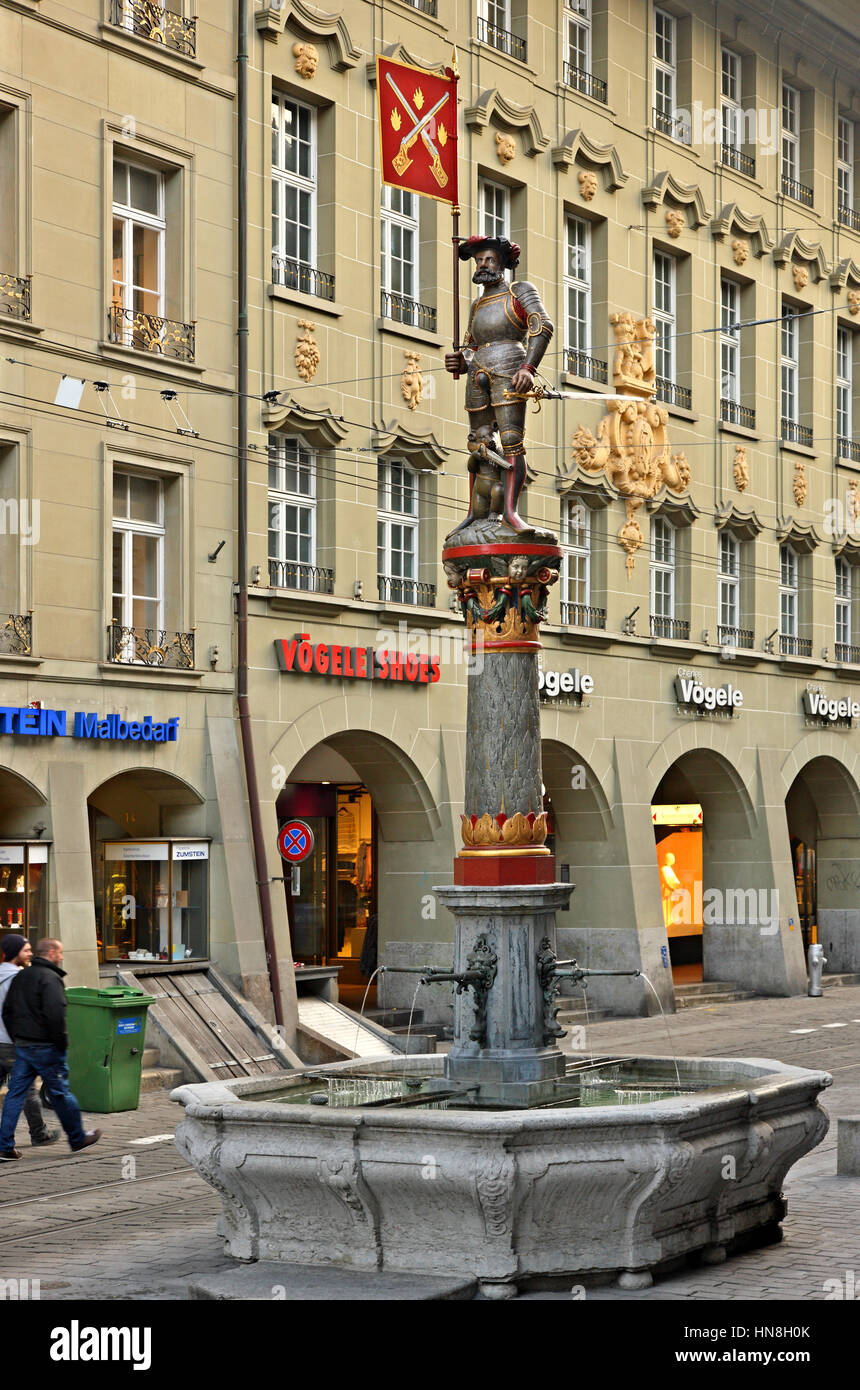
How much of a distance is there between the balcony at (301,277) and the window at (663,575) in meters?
9.31

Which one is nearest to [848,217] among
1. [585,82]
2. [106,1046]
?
[585,82]

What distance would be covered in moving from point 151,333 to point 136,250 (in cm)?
104

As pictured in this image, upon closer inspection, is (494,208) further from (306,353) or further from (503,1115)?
(503,1115)

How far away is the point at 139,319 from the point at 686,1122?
14869 mm

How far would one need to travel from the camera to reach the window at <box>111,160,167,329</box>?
74.8 feet

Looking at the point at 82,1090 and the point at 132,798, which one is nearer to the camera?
the point at 82,1090

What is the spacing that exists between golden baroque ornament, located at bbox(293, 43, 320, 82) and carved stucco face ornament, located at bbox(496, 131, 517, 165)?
4.49m

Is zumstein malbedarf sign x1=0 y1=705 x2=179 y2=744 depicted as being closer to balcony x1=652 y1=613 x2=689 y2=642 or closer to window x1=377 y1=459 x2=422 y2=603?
window x1=377 y1=459 x2=422 y2=603

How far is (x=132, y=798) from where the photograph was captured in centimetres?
2430

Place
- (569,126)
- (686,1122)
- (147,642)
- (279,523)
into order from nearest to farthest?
(686,1122) < (147,642) < (279,523) < (569,126)

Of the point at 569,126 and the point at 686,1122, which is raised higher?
the point at 569,126

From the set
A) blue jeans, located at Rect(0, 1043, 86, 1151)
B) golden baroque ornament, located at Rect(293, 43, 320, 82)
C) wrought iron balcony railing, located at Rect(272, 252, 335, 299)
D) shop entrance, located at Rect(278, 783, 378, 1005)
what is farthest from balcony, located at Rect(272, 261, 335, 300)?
blue jeans, located at Rect(0, 1043, 86, 1151)
